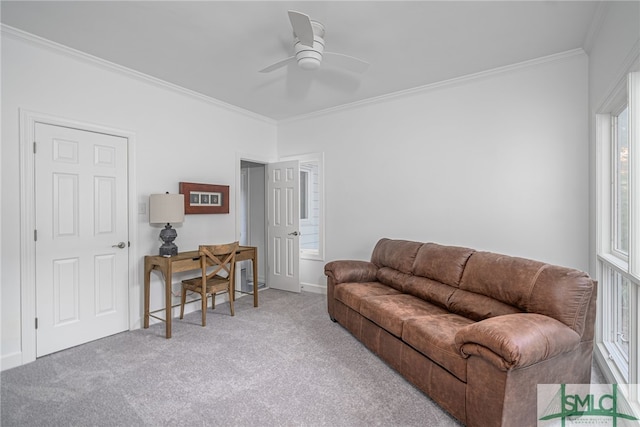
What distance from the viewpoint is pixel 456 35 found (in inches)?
107

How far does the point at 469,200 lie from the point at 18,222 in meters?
4.26

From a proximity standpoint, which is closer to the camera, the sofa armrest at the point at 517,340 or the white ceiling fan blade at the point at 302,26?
the sofa armrest at the point at 517,340

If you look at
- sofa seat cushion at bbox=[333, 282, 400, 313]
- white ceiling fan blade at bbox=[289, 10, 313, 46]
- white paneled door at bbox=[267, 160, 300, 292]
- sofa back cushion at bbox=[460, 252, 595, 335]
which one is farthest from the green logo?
white paneled door at bbox=[267, 160, 300, 292]

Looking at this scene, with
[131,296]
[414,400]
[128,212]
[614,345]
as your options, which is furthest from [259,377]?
→ [614,345]

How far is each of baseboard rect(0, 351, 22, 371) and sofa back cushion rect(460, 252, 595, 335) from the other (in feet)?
12.1

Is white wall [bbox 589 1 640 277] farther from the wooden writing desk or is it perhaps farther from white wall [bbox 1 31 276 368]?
white wall [bbox 1 31 276 368]

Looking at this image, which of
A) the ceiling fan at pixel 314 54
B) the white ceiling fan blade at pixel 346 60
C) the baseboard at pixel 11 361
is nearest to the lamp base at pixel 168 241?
the baseboard at pixel 11 361

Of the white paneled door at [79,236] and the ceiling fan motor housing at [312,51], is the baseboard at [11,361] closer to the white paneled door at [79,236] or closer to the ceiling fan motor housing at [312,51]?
the white paneled door at [79,236]

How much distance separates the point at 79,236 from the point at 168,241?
776 mm

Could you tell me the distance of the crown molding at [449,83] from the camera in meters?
3.04

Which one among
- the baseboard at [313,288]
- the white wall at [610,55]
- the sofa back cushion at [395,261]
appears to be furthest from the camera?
the baseboard at [313,288]

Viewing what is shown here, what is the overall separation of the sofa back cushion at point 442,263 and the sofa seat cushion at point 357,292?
14.6 inches

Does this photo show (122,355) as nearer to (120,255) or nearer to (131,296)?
(131,296)

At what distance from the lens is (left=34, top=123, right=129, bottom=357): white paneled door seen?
2.79 m
